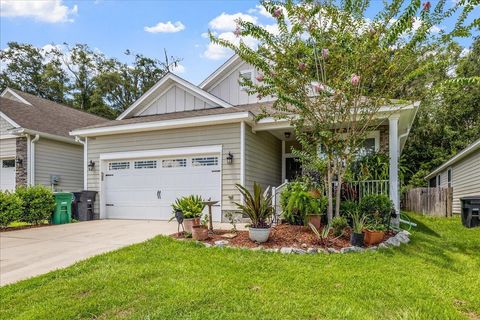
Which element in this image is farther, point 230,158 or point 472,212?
point 472,212

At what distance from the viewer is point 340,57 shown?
5.80 m

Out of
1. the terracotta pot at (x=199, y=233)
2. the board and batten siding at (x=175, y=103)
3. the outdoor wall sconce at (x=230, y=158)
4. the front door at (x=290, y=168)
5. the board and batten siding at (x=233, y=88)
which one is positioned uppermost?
the board and batten siding at (x=233, y=88)

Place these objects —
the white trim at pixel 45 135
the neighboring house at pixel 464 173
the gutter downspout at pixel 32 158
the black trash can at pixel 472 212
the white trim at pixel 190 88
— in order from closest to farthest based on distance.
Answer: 1. the black trash can at pixel 472 212
2. the white trim at pixel 190 88
3. the white trim at pixel 45 135
4. the gutter downspout at pixel 32 158
5. the neighboring house at pixel 464 173

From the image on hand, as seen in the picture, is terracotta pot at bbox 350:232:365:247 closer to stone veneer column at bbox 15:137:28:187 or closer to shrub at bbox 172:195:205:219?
shrub at bbox 172:195:205:219

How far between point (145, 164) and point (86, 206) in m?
2.38

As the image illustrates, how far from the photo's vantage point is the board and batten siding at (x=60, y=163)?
1207cm

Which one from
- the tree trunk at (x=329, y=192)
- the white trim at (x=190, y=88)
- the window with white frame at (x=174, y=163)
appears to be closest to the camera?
the tree trunk at (x=329, y=192)

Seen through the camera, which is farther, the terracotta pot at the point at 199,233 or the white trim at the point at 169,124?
the white trim at the point at 169,124

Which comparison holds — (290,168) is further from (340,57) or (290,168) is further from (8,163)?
(8,163)

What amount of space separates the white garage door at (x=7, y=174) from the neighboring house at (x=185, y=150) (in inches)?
154

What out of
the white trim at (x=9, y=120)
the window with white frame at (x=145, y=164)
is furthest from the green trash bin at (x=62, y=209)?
the white trim at (x=9, y=120)

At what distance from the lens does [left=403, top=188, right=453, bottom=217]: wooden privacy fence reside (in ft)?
40.2

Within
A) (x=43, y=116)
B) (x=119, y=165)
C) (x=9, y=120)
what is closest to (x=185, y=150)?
(x=119, y=165)

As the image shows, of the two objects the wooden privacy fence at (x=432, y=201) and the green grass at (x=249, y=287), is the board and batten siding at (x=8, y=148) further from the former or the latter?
the wooden privacy fence at (x=432, y=201)
